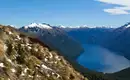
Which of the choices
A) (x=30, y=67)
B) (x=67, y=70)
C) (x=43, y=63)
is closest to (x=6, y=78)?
(x=30, y=67)

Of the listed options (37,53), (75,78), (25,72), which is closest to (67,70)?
(75,78)

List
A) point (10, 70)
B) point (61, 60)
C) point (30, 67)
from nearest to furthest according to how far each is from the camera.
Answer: point (10, 70) < point (30, 67) < point (61, 60)

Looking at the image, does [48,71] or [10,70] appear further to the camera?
[48,71]

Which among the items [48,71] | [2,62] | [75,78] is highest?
[2,62]

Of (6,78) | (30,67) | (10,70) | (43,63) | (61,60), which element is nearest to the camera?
(6,78)

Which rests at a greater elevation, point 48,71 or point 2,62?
point 2,62

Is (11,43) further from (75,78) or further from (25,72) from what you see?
(75,78)

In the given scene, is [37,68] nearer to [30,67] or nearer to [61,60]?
[30,67]
